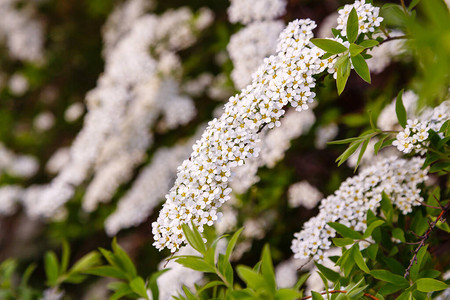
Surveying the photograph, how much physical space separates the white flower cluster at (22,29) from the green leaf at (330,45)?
12.1ft

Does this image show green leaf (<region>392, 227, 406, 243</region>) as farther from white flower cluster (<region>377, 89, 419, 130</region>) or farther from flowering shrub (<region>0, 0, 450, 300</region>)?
white flower cluster (<region>377, 89, 419, 130</region>)

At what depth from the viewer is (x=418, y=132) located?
1101 millimetres

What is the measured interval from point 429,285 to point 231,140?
0.57 metres

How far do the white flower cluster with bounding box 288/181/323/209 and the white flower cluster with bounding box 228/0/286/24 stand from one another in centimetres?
88

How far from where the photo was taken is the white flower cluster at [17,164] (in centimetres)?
409

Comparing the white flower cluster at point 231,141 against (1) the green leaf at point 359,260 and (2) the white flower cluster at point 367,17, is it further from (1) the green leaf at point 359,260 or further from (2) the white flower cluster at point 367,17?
(1) the green leaf at point 359,260

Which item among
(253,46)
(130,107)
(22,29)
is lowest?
(253,46)

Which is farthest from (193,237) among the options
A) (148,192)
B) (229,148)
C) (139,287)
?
(148,192)

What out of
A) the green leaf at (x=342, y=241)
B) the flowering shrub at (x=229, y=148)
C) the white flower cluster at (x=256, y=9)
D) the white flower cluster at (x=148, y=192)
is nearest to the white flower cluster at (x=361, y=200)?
the flowering shrub at (x=229, y=148)

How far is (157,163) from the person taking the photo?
2.59 meters

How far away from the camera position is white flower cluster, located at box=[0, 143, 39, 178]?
409 centimetres

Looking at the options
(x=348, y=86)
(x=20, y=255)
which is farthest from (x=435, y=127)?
(x=20, y=255)

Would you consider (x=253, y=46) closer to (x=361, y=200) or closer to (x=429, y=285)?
(x=361, y=200)

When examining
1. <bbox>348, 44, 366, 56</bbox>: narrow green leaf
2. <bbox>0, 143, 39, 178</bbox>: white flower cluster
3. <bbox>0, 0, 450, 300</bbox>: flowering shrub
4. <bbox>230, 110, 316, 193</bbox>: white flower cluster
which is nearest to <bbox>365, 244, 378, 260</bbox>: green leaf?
<bbox>0, 0, 450, 300</bbox>: flowering shrub
